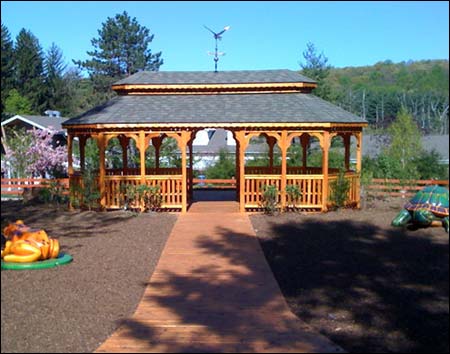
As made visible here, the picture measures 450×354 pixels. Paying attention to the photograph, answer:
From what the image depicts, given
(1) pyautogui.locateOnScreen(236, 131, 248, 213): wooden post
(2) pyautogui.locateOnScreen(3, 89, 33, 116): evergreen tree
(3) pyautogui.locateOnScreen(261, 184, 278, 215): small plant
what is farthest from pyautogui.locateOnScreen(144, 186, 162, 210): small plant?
(2) pyautogui.locateOnScreen(3, 89, 33, 116): evergreen tree

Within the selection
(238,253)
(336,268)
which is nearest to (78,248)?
(238,253)

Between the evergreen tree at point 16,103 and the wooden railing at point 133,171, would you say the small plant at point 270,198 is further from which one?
the evergreen tree at point 16,103

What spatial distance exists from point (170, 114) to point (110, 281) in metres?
8.55

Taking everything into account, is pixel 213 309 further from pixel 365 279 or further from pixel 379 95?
pixel 379 95

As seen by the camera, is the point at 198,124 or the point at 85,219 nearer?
the point at 85,219

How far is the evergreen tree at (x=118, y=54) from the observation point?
88.0 ft

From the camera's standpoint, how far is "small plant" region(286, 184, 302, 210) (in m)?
14.9

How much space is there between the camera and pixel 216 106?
1636 cm

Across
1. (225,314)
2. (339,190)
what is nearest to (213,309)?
(225,314)

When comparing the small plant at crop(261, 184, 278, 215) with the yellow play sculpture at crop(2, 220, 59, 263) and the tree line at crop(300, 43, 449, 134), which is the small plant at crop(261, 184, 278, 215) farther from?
the tree line at crop(300, 43, 449, 134)

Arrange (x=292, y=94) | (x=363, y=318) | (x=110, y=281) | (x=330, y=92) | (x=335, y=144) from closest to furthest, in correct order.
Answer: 1. (x=363, y=318)
2. (x=110, y=281)
3. (x=292, y=94)
4. (x=330, y=92)
5. (x=335, y=144)

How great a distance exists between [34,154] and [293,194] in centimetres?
1571

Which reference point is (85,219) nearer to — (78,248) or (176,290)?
(78,248)

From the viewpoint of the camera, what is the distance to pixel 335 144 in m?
35.7
